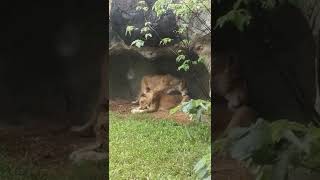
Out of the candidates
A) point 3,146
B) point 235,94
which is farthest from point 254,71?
point 3,146

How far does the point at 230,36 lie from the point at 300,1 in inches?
10.6

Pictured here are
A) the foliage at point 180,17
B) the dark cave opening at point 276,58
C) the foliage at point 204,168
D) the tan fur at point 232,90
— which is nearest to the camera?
the dark cave opening at point 276,58

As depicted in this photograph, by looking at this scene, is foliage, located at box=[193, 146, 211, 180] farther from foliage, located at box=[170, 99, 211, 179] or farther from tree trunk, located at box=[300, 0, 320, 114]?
tree trunk, located at box=[300, 0, 320, 114]

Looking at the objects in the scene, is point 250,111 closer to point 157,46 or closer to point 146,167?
point 146,167

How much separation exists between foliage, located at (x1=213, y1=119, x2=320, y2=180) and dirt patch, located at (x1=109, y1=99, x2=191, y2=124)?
1214 millimetres

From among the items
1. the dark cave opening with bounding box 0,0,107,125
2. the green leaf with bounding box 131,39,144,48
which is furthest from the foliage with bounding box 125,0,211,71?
the dark cave opening with bounding box 0,0,107,125

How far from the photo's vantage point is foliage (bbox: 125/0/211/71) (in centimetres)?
193

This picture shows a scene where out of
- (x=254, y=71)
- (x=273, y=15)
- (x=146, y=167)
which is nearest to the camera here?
(x=273, y=15)

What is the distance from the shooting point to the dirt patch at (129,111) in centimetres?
194

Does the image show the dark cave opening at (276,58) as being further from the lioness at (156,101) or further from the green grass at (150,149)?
the lioness at (156,101)

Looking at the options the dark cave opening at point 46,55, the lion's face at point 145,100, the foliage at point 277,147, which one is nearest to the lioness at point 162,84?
the lion's face at point 145,100

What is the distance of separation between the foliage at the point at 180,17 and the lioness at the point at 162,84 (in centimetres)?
6

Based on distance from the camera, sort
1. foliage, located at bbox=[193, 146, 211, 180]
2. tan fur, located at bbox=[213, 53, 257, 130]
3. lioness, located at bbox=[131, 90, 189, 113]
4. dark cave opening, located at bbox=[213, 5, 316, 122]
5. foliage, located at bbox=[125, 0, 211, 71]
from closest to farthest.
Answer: dark cave opening, located at bbox=[213, 5, 316, 122], tan fur, located at bbox=[213, 53, 257, 130], foliage, located at bbox=[193, 146, 211, 180], foliage, located at bbox=[125, 0, 211, 71], lioness, located at bbox=[131, 90, 189, 113]

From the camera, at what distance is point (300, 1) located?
4.00ft
